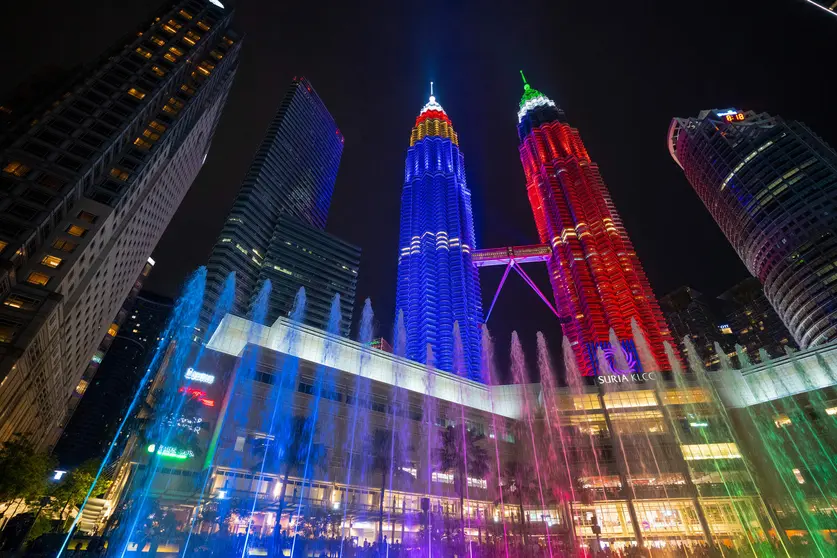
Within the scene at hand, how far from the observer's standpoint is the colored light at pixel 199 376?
169ft

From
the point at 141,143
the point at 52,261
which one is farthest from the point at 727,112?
the point at 52,261

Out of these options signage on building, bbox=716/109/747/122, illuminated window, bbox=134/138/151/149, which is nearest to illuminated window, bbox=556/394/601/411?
illuminated window, bbox=134/138/151/149

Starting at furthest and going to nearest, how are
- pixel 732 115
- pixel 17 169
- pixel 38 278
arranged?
pixel 732 115 → pixel 17 169 → pixel 38 278

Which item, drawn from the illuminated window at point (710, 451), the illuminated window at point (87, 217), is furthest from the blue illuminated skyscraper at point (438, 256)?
the illuminated window at point (87, 217)

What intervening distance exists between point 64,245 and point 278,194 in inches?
3952

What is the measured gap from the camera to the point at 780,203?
121m

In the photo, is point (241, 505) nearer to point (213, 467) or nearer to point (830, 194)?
point (213, 467)

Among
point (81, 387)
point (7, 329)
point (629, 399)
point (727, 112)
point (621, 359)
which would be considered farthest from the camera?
point (727, 112)

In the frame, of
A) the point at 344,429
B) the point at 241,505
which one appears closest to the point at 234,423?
the point at 241,505

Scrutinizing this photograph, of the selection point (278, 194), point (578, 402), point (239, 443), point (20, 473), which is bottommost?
point (20, 473)

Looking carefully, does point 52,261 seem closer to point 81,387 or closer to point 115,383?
point 81,387

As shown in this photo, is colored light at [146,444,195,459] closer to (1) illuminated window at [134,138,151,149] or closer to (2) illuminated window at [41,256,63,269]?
(2) illuminated window at [41,256,63,269]

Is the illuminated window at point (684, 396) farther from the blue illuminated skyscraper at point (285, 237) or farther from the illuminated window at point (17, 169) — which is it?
the illuminated window at point (17, 169)

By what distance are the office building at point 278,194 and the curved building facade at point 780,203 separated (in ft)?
441
